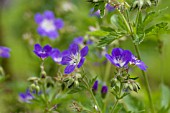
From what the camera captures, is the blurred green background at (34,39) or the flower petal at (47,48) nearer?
the flower petal at (47,48)

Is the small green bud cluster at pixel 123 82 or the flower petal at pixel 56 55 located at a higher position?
the flower petal at pixel 56 55

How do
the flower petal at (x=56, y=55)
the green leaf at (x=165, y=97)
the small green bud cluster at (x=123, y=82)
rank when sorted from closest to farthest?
the small green bud cluster at (x=123, y=82) < the flower petal at (x=56, y=55) < the green leaf at (x=165, y=97)

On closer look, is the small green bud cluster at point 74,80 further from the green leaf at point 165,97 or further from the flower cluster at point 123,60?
the green leaf at point 165,97

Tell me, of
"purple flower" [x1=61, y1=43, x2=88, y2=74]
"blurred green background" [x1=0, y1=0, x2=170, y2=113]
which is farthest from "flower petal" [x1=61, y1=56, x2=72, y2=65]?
"blurred green background" [x1=0, y1=0, x2=170, y2=113]

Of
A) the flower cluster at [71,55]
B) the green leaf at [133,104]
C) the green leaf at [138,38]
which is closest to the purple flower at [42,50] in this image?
the flower cluster at [71,55]

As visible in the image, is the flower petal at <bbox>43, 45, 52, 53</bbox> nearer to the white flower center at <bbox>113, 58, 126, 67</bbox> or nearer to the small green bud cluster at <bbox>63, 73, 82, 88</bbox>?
the small green bud cluster at <bbox>63, 73, 82, 88</bbox>

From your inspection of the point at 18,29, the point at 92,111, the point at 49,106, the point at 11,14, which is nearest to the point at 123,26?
the point at 92,111

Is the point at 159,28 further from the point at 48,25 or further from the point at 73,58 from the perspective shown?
the point at 48,25
